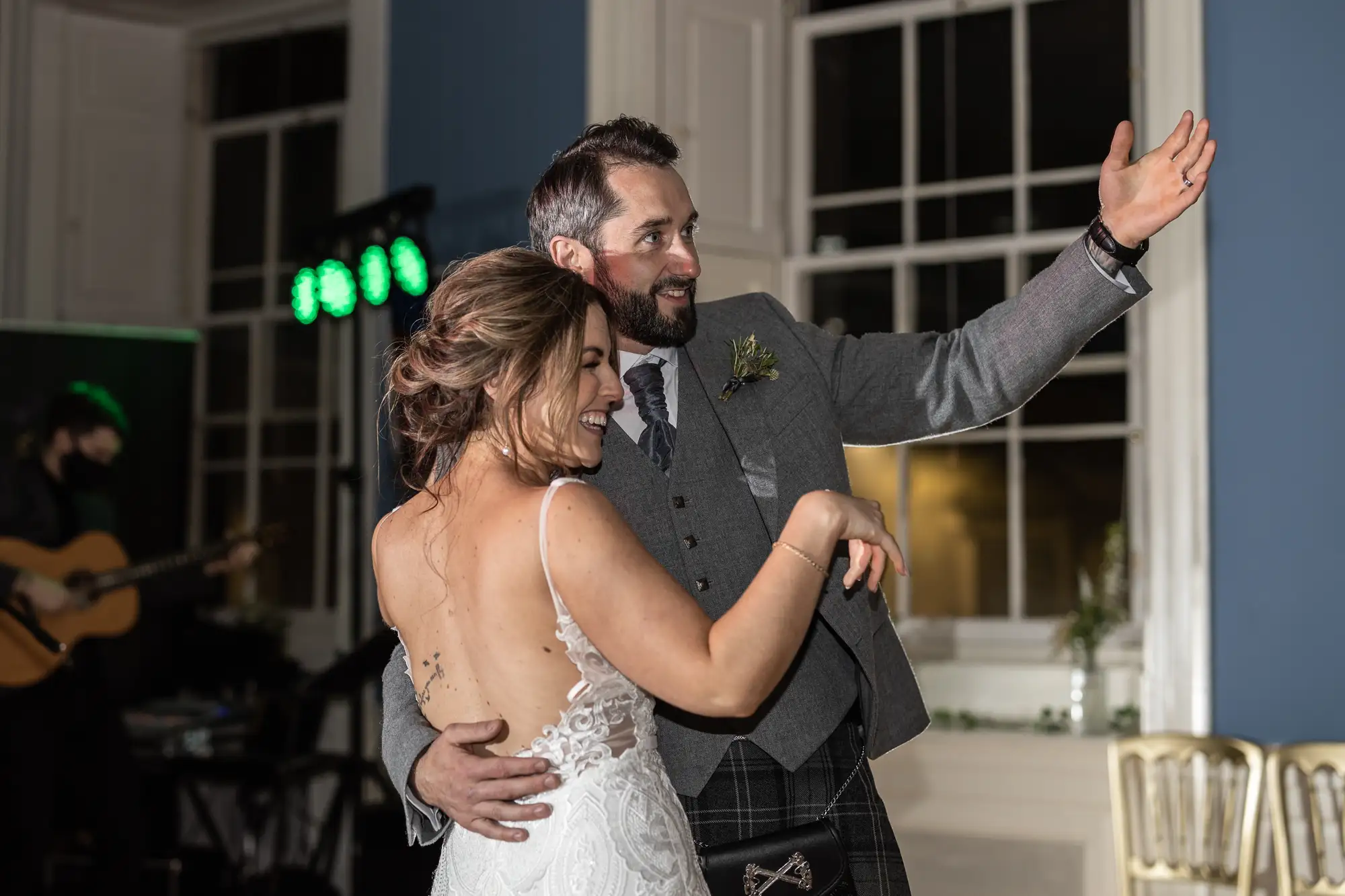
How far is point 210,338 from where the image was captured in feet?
23.5

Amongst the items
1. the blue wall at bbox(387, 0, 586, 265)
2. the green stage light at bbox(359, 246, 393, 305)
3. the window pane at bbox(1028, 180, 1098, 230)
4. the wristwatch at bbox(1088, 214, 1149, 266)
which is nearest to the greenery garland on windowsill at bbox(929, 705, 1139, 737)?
the window pane at bbox(1028, 180, 1098, 230)

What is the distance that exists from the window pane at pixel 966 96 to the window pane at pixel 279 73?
286 cm

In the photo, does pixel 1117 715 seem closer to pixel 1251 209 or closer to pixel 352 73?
pixel 1251 209

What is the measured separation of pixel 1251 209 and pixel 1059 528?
59.1 inches

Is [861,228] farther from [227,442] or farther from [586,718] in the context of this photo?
[586,718]

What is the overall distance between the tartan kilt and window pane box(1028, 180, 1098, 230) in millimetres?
3858

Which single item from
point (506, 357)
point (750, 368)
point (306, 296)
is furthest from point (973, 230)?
point (506, 357)

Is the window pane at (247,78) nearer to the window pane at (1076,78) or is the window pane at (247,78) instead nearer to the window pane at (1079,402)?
the window pane at (1076,78)

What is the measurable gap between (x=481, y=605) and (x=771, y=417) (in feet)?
2.09

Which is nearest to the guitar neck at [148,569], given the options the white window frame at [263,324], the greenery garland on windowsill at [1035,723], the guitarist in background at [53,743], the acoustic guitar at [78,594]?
the acoustic guitar at [78,594]

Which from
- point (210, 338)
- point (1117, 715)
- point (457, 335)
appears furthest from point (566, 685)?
point (210, 338)

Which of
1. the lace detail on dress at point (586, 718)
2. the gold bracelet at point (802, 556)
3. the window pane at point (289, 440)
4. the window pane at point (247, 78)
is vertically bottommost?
the lace detail on dress at point (586, 718)

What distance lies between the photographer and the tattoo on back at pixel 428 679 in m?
1.72

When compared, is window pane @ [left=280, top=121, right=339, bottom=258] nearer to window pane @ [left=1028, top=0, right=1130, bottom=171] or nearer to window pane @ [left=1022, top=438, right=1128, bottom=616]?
window pane @ [left=1028, top=0, right=1130, bottom=171]
